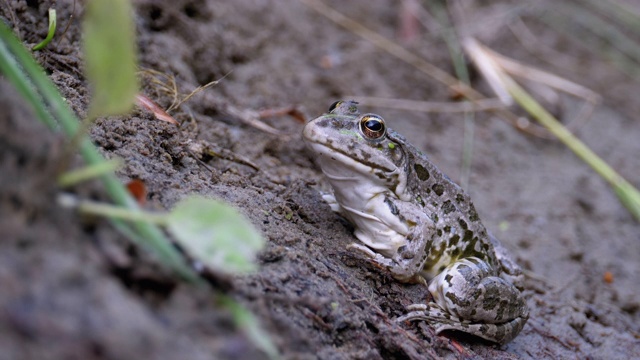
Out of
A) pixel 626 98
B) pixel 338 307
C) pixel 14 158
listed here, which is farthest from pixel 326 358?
pixel 626 98

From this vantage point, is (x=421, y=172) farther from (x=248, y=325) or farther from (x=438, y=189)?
(x=248, y=325)

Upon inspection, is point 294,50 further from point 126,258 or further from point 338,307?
point 126,258

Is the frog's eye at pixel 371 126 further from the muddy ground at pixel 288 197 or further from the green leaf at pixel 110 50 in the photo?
the green leaf at pixel 110 50

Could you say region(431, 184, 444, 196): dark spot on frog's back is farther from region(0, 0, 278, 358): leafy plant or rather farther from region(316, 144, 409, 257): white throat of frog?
region(0, 0, 278, 358): leafy plant

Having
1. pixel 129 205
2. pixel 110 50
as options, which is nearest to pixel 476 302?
pixel 129 205

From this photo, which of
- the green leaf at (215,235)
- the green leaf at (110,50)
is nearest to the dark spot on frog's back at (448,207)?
the green leaf at (215,235)

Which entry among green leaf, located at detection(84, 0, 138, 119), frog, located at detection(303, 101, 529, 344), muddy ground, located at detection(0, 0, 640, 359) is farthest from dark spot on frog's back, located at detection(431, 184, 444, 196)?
green leaf, located at detection(84, 0, 138, 119)
